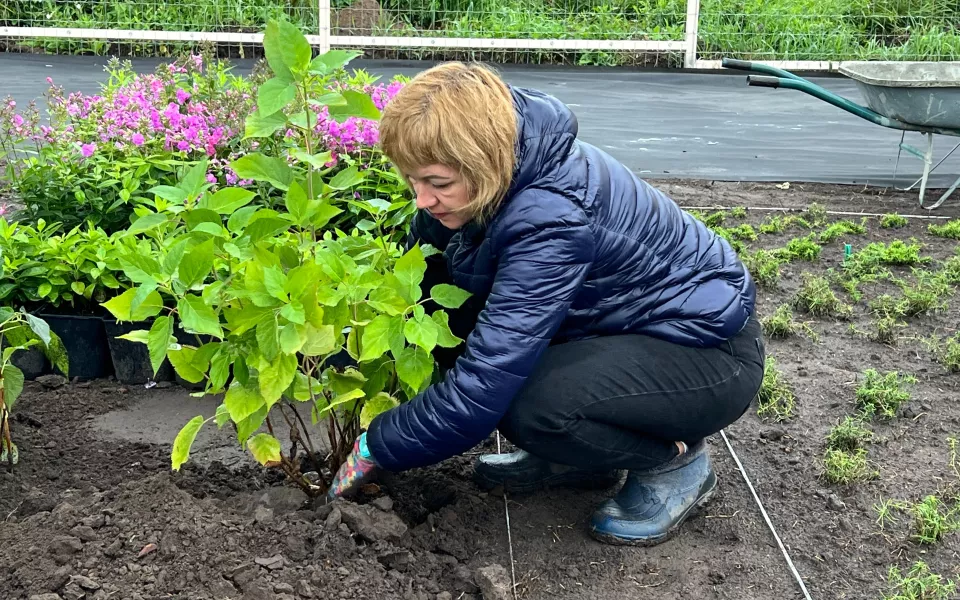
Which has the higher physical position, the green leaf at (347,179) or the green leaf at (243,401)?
the green leaf at (347,179)

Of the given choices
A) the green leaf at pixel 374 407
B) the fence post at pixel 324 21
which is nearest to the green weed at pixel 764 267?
the green leaf at pixel 374 407

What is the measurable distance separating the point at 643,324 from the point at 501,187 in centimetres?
59

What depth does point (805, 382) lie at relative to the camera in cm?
345

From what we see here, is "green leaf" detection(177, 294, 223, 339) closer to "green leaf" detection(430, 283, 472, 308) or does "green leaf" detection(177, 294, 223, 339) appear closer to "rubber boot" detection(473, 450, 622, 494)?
"green leaf" detection(430, 283, 472, 308)

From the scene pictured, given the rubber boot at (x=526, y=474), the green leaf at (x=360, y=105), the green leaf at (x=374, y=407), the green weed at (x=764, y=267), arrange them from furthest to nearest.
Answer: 1. the green weed at (x=764, y=267)
2. the rubber boot at (x=526, y=474)
3. the green leaf at (x=374, y=407)
4. the green leaf at (x=360, y=105)

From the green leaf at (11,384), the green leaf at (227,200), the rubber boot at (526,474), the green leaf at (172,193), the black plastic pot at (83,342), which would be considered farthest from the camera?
the black plastic pot at (83,342)

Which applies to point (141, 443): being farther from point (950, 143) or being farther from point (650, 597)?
point (950, 143)

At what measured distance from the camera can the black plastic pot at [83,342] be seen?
11.0ft

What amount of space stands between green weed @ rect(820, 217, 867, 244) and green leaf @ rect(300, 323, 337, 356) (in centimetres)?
365

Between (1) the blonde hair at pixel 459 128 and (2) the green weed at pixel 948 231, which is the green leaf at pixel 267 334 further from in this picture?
(2) the green weed at pixel 948 231

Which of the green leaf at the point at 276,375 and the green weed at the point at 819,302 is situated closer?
the green leaf at the point at 276,375

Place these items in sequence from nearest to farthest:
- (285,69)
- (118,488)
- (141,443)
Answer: (285,69) < (118,488) < (141,443)

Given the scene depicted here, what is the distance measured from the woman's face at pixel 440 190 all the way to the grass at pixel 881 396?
5.94 feet

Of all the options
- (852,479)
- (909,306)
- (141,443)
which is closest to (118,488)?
(141,443)
